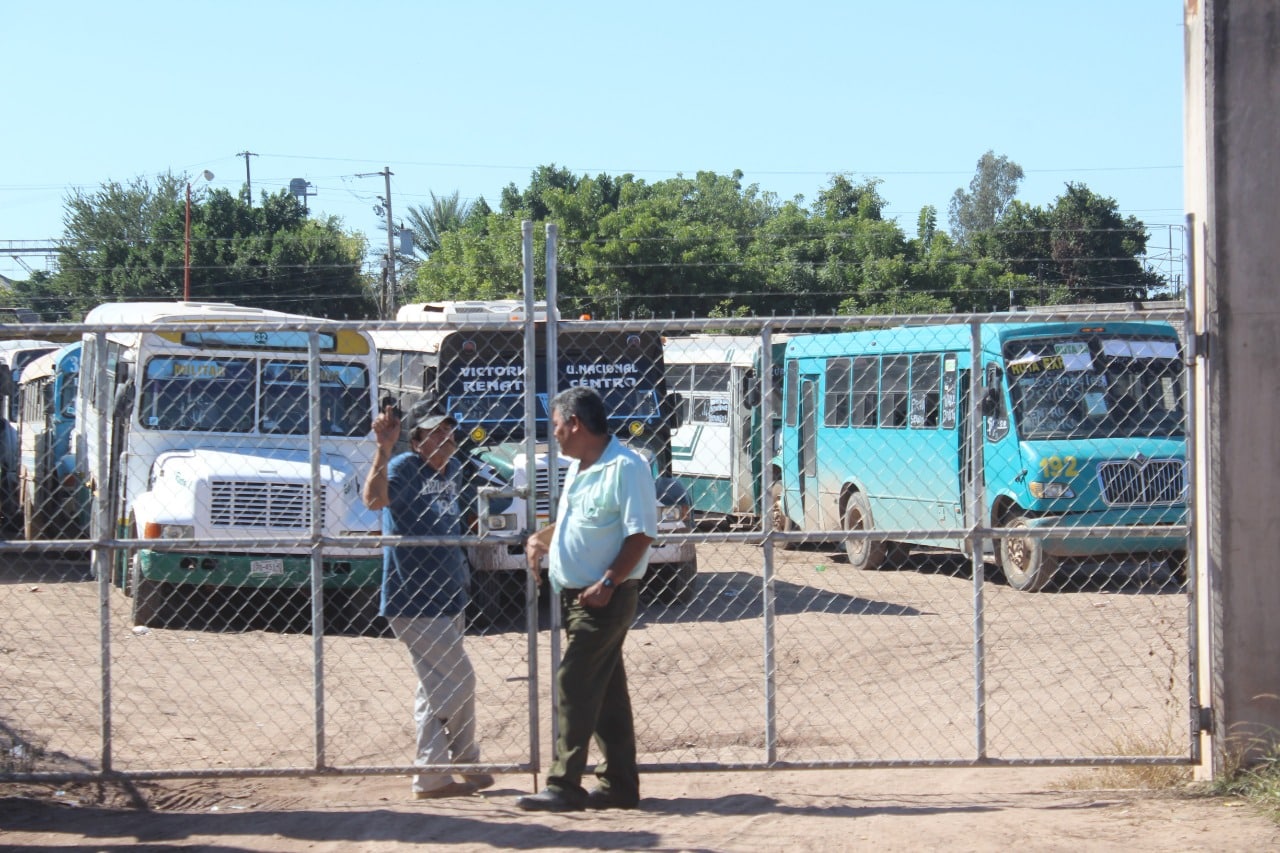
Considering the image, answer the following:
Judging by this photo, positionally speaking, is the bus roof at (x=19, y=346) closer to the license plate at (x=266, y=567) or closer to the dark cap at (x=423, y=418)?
the license plate at (x=266, y=567)

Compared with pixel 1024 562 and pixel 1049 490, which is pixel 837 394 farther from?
pixel 1049 490

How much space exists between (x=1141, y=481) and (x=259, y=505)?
25.9 ft


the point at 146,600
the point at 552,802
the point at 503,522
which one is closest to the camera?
the point at 552,802

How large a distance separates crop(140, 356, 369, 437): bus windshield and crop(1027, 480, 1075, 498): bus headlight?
21.9 ft

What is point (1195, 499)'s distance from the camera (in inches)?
229

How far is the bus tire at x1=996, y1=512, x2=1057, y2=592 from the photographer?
1235cm

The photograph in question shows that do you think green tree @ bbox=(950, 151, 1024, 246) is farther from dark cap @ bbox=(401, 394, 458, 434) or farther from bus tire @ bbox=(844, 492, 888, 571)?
dark cap @ bbox=(401, 394, 458, 434)

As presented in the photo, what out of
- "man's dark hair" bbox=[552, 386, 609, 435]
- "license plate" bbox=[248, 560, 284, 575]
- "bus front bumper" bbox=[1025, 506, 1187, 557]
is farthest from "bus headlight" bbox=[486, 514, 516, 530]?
"man's dark hair" bbox=[552, 386, 609, 435]

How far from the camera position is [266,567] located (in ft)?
33.3

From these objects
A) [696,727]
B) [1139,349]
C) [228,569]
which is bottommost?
[696,727]

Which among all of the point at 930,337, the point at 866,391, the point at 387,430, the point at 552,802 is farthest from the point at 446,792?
the point at 866,391

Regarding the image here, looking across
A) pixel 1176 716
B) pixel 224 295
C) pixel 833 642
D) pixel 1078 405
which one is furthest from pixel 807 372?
pixel 224 295

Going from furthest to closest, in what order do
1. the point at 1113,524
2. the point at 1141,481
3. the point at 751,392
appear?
the point at 751,392 < the point at 1141,481 < the point at 1113,524

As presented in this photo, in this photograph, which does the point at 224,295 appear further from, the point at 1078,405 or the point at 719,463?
the point at 1078,405
